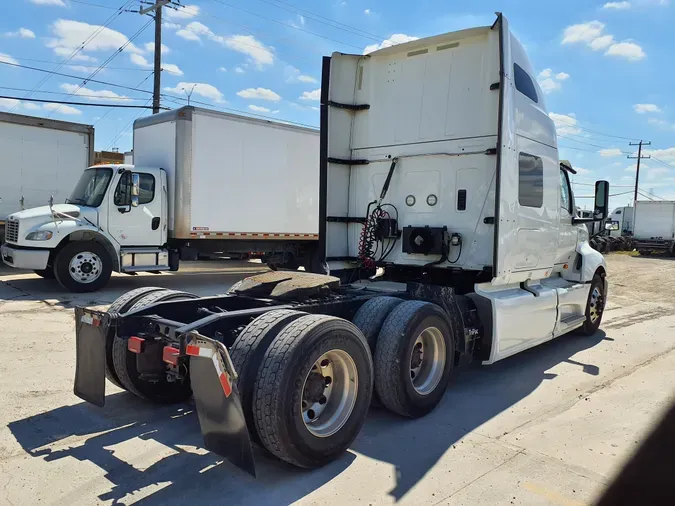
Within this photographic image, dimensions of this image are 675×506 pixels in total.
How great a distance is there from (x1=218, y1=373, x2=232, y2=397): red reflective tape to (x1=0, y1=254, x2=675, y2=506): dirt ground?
660mm

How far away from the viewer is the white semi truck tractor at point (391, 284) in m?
3.44

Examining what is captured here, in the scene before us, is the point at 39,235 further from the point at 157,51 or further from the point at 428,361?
the point at 157,51

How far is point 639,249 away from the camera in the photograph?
32.2 m

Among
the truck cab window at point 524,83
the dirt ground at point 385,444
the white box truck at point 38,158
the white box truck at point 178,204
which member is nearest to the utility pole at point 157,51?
the white box truck at point 38,158

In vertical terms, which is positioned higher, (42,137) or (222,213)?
(42,137)

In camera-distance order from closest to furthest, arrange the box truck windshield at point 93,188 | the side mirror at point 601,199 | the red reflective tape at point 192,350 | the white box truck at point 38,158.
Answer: the red reflective tape at point 192,350 < the side mirror at point 601,199 < the box truck windshield at point 93,188 < the white box truck at point 38,158

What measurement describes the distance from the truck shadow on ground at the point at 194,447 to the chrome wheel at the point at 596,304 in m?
3.38

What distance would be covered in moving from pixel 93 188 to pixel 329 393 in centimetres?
918

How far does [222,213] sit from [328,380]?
8.70 meters

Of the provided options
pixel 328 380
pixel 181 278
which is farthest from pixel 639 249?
pixel 328 380

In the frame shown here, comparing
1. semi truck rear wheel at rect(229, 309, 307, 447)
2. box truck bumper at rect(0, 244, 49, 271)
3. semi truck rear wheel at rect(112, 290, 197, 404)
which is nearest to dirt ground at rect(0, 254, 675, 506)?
semi truck rear wheel at rect(112, 290, 197, 404)

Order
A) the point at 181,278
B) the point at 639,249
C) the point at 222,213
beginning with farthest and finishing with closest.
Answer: the point at 639,249 < the point at 181,278 < the point at 222,213

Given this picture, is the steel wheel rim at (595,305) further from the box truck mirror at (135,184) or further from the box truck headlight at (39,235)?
the box truck headlight at (39,235)

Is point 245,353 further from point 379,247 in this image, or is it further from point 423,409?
point 379,247
